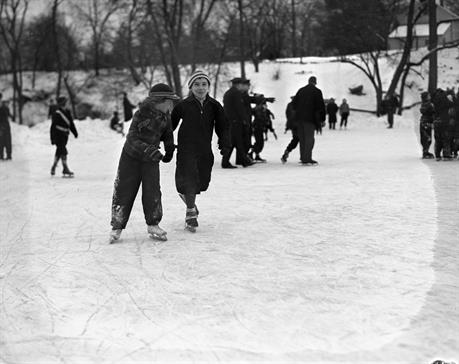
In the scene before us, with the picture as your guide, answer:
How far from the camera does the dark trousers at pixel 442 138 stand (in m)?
13.0

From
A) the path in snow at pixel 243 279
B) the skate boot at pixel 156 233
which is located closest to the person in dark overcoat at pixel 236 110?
the path in snow at pixel 243 279

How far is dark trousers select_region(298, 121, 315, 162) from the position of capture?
13.1 meters

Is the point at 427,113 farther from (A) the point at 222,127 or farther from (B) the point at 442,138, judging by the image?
(A) the point at 222,127

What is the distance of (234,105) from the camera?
1280 cm

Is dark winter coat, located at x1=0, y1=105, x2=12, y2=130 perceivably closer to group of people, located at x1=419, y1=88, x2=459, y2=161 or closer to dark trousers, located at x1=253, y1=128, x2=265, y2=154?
dark trousers, located at x1=253, y1=128, x2=265, y2=154

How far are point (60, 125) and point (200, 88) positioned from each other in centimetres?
710

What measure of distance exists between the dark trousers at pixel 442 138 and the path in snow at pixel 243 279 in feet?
12.8

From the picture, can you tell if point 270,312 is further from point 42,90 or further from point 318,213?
point 42,90

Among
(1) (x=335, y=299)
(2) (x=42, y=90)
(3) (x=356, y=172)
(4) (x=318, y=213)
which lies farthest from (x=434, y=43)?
(2) (x=42, y=90)

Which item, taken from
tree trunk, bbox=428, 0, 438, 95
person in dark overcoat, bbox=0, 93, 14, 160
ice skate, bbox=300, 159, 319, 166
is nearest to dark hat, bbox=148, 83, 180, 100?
ice skate, bbox=300, 159, 319, 166

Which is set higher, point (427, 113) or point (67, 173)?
point (427, 113)

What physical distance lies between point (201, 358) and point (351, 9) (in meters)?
37.3

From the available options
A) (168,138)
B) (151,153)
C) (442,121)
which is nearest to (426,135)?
(442,121)

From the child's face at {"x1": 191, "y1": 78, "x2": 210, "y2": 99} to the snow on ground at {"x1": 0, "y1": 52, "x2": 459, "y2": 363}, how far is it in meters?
1.38
